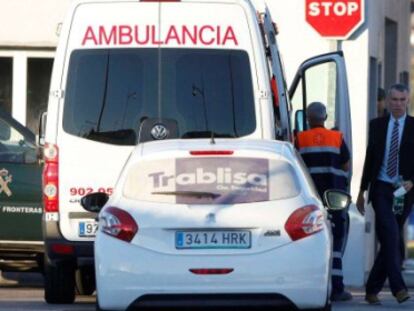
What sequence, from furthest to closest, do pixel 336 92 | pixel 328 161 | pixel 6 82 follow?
1. pixel 6 82
2. pixel 336 92
3. pixel 328 161

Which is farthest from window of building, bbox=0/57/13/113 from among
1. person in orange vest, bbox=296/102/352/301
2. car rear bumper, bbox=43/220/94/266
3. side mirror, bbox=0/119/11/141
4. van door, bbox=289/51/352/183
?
car rear bumper, bbox=43/220/94/266

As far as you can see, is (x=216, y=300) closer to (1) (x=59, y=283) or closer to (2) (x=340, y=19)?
(1) (x=59, y=283)

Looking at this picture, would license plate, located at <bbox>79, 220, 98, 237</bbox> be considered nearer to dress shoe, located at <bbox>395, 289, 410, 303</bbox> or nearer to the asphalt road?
the asphalt road

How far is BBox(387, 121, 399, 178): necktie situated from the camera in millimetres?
14867

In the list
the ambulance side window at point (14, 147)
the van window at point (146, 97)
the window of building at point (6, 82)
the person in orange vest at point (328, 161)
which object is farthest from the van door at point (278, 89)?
the window of building at point (6, 82)

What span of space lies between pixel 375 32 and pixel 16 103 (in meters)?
4.69

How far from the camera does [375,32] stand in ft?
69.8

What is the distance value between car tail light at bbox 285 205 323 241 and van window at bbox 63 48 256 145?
2.37 meters

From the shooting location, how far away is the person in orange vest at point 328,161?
15.2 meters

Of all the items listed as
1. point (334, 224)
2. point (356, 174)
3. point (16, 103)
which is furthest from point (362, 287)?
point (16, 103)

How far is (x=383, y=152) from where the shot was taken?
14.9 m

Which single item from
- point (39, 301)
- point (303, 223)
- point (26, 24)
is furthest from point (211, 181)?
point (26, 24)

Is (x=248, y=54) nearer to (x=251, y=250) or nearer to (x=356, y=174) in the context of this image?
(x=251, y=250)

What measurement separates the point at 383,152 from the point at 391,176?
0.23m
